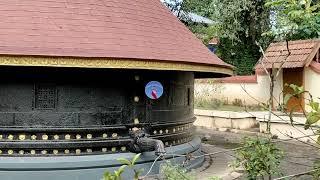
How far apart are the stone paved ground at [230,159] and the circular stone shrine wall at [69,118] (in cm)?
117

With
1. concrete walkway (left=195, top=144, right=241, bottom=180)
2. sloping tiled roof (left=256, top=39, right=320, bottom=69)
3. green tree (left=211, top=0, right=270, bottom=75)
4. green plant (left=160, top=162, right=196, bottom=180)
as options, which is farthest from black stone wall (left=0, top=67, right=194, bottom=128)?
green tree (left=211, top=0, right=270, bottom=75)

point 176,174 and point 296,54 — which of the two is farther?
point 296,54

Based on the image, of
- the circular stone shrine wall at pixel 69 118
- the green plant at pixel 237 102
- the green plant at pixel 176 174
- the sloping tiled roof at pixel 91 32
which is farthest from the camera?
the green plant at pixel 237 102

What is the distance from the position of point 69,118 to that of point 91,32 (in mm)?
1299

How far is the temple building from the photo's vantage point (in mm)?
6215

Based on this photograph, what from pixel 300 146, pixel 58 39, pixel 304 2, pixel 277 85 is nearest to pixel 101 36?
pixel 58 39

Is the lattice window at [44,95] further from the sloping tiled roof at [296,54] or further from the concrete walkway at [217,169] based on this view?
the sloping tiled roof at [296,54]

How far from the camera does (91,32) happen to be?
666 cm

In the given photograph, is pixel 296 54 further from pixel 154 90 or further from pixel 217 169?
pixel 154 90

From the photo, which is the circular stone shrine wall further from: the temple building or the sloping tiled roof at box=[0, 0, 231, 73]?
the sloping tiled roof at box=[0, 0, 231, 73]

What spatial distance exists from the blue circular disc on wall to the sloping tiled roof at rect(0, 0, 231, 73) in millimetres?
521

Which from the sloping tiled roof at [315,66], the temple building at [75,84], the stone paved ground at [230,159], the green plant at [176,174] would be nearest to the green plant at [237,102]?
the sloping tiled roof at [315,66]

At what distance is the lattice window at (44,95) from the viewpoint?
21.4ft

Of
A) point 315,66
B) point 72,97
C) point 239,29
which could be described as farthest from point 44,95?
point 239,29
